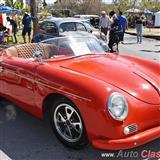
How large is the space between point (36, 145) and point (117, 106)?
126 centimetres

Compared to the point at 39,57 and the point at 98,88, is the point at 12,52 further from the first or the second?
the point at 98,88

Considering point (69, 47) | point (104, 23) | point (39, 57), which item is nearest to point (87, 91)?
point (39, 57)

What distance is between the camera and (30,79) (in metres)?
4.60

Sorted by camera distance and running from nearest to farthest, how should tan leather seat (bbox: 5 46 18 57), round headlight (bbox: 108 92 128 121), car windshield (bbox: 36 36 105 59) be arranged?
round headlight (bbox: 108 92 128 121), car windshield (bbox: 36 36 105 59), tan leather seat (bbox: 5 46 18 57)

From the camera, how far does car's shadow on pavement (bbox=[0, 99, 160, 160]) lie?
403 cm

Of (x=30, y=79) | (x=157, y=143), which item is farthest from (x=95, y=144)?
(x=30, y=79)

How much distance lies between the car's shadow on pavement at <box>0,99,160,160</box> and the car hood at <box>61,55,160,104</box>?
66cm

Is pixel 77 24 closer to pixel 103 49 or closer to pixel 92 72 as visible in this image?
pixel 103 49

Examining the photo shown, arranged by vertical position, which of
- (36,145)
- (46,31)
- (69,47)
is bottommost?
(36,145)

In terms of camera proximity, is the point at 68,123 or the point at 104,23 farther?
the point at 104,23

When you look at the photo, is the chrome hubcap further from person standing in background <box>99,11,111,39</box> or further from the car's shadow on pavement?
person standing in background <box>99,11,111,39</box>

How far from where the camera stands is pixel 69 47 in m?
5.15

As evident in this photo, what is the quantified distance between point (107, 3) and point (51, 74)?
55.1 m

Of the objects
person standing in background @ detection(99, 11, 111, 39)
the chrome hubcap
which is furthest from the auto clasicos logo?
person standing in background @ detection(99, 11, 111, 39)
